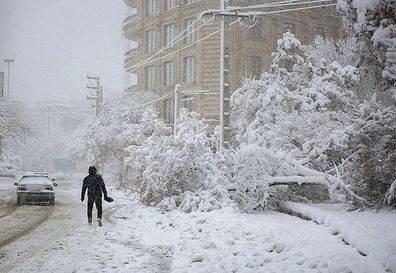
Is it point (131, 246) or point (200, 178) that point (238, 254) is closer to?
point (131, 246)

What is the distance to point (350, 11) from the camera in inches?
376

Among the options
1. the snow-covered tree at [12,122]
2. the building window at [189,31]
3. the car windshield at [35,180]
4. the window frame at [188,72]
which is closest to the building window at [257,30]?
the building window at [189,31]

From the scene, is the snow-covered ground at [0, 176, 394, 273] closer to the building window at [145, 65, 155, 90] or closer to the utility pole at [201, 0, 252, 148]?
the utility pole at [201, 0, 252, 148]

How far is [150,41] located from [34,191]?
24602 millimetres

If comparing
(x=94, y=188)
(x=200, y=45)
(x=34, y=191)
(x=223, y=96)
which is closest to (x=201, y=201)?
(x=94, y=188)

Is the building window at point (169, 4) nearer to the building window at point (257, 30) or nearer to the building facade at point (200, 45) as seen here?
the building facade at point (200, 45)

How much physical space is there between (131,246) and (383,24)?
6856 millimetres

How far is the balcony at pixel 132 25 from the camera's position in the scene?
43.2 metres

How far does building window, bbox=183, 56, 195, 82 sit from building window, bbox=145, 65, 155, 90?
458 cm

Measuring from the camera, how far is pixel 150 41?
41.9 m

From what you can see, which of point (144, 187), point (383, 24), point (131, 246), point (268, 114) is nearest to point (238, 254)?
point (131, 246)

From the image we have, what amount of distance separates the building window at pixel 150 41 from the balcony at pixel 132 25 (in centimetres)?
150

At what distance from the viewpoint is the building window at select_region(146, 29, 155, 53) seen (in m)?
41.6

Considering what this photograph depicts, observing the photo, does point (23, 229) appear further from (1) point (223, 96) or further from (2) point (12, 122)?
(2) point (12, 122)
